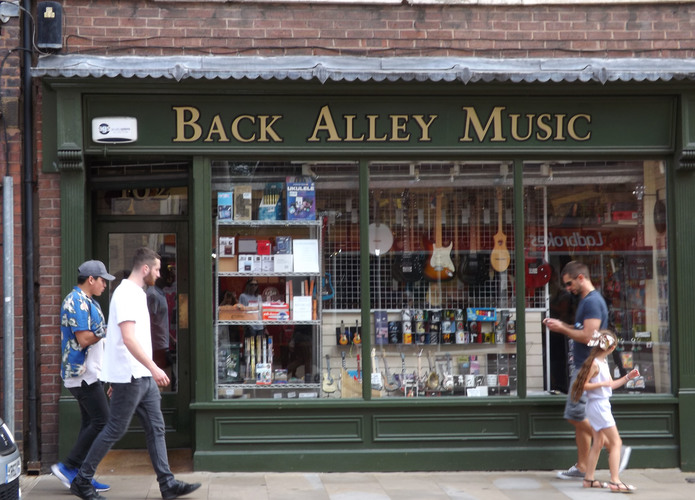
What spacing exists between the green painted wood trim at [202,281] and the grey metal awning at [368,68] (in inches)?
35.3

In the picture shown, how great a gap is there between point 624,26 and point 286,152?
11.3 ft

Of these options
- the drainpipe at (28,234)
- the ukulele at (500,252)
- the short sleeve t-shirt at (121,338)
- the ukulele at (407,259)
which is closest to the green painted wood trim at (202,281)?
the short sleeve t-shirt at (121,338)

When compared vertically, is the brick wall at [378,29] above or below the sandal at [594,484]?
above

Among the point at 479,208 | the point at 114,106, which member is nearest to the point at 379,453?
the point at 479,208

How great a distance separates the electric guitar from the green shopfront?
0.07 feet

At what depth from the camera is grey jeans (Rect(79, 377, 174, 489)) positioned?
6852mm

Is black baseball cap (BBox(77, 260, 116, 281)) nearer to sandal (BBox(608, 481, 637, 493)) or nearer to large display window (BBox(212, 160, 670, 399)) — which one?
large display window (BBox(212, 160, 670, 399))

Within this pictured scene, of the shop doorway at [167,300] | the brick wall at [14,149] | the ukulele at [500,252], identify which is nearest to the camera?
the brick wall at [14,149]

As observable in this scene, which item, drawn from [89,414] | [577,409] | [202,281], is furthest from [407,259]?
[89,414]

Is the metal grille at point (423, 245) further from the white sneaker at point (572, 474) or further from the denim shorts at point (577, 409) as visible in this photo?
the white sneaker at point (572, 474)

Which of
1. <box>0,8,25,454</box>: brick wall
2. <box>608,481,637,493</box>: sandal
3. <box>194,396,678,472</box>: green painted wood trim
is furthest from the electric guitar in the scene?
<box>0,8,25,454</box>: brick wall

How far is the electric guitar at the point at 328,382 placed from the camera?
8469 millimetres

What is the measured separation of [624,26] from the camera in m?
8.66

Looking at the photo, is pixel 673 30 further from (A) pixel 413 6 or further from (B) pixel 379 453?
(B) pixel 379 453
